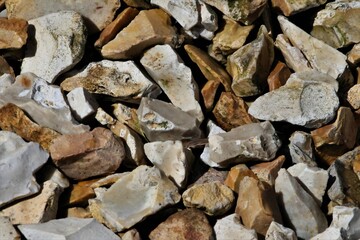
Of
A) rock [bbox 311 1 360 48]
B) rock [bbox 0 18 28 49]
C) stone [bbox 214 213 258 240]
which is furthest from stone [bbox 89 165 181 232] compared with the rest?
rock [bbox 311 1 360 48]

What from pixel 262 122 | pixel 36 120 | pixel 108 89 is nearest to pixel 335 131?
pixel 262 122

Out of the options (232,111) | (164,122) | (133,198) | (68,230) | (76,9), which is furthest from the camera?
(76,9)

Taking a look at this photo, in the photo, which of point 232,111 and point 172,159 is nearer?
point 172,159

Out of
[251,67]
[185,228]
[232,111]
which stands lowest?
[185,228]

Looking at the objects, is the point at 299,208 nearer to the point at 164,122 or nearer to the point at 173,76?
the point at 164,122

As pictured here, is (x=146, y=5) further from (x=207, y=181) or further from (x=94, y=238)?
(x=94, y=238)

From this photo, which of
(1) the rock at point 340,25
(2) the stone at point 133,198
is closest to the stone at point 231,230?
(2) the stone at point 133,198

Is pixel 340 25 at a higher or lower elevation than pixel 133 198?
higher

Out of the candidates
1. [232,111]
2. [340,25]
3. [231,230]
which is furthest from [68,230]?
[340,25]

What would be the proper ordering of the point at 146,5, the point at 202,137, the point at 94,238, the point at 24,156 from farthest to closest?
the point at 146,5 → the point at 202,137 → the point at 24,156 → the point at 94,238
